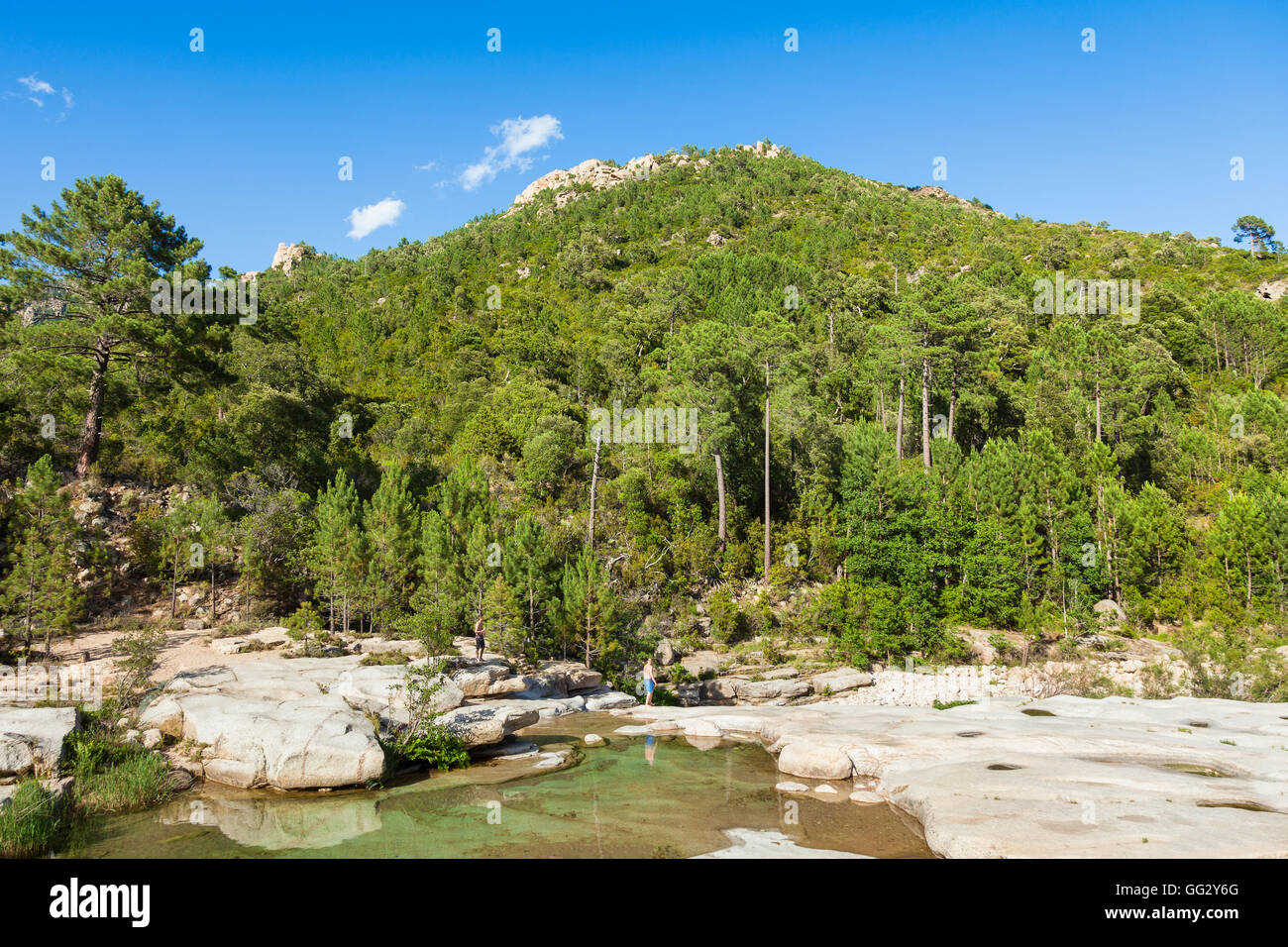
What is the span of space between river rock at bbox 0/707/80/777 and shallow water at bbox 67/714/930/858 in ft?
6.55

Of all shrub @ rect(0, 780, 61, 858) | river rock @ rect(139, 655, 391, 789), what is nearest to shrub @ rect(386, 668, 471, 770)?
river rock @ rect(139, 655, 391, 789)

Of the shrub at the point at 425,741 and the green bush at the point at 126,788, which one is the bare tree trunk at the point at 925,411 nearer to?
the shrub at the point at 425,741

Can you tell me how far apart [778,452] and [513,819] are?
37.8 meters

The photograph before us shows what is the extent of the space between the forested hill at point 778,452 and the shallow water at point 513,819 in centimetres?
1270

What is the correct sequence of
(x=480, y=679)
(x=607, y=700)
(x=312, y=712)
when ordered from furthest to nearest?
1. (x=607, y=700)
2. (x=480, y=679)
3. (x=312, y=712)

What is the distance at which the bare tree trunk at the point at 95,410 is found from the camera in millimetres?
34062

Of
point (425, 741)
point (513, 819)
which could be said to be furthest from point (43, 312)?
point (513, 819)

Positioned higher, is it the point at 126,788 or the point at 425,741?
the point at 126,788

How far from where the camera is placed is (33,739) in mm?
13578

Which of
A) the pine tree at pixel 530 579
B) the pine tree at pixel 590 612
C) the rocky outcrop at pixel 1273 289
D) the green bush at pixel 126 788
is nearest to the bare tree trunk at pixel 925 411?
the pine tree at pixel 590 612

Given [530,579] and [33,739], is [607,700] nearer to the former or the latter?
[530,579]

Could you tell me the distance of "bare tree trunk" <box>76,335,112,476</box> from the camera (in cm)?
3406
